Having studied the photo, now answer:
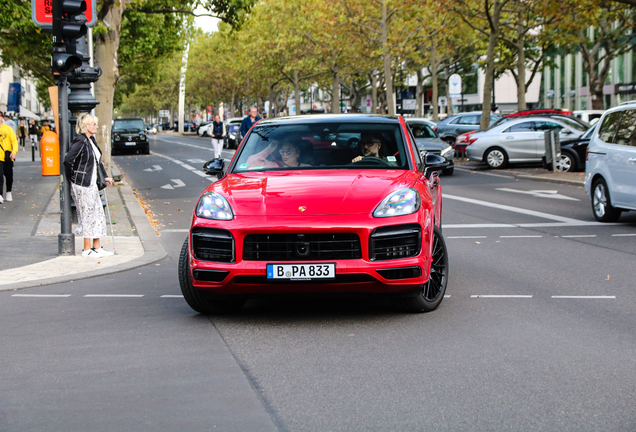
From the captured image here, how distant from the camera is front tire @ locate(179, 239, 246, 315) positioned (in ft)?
20.7

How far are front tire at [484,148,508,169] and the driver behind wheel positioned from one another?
2003 centimetres

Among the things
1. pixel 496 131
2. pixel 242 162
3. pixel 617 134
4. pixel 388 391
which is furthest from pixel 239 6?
pixel 388 391

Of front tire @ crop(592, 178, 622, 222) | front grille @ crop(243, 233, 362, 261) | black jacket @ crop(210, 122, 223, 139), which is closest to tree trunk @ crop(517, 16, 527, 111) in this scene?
black jacket @ crop(210, 122, 223, 139)

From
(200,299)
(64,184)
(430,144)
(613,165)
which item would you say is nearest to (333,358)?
(200,299)

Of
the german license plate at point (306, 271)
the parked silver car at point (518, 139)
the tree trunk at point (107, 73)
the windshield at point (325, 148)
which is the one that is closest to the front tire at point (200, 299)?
the german license plate at point (306, 271)

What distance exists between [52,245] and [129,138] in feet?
106

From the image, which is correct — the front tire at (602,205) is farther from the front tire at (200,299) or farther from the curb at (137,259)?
the front tire at (200,299)

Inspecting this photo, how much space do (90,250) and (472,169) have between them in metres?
19.3

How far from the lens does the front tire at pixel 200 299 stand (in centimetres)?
632

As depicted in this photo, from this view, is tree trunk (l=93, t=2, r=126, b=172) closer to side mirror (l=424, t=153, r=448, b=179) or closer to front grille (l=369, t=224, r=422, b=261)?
side mirror (l=424, t=153, r=448, b=179)

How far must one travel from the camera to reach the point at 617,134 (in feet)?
41.2

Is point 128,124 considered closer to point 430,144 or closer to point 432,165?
point 430,144

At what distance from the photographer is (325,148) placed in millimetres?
7207

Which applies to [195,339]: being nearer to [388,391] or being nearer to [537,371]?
[388,391]
